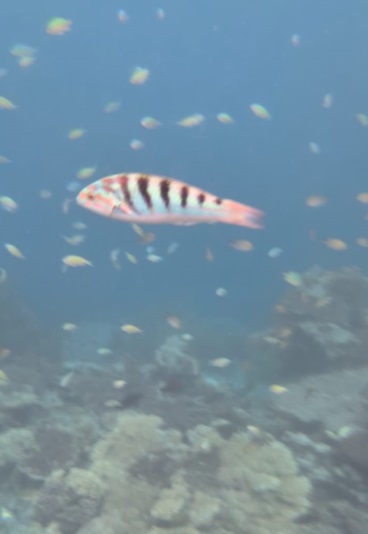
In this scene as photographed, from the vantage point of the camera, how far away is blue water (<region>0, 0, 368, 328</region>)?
38.5 metres

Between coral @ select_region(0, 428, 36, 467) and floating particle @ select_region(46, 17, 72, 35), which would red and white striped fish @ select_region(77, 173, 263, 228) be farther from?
floating particle @ select_region(46, 17, 72, 35)

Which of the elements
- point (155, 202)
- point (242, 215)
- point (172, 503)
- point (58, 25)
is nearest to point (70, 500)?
point (172, 503)

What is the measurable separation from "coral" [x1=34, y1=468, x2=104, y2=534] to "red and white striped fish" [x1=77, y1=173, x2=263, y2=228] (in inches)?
188

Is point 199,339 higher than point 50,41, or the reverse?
point 50,41

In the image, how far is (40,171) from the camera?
62656 millimetres

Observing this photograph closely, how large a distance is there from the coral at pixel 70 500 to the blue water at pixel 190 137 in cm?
1975

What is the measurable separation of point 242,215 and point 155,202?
0.45 m

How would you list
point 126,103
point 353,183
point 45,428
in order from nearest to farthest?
point 45,428 < point 353,183 < point 126,103

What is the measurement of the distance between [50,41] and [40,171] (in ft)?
54.4

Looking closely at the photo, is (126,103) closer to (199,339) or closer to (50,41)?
(50,41)

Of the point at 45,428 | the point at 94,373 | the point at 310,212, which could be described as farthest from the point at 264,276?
the point at 45,428

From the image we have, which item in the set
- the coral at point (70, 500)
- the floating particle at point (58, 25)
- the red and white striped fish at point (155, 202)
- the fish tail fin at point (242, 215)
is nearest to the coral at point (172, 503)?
the coral at point (70, 500)

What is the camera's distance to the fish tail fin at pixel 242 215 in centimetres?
238

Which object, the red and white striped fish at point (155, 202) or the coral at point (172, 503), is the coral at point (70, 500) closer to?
the coral at point (172, 503)
